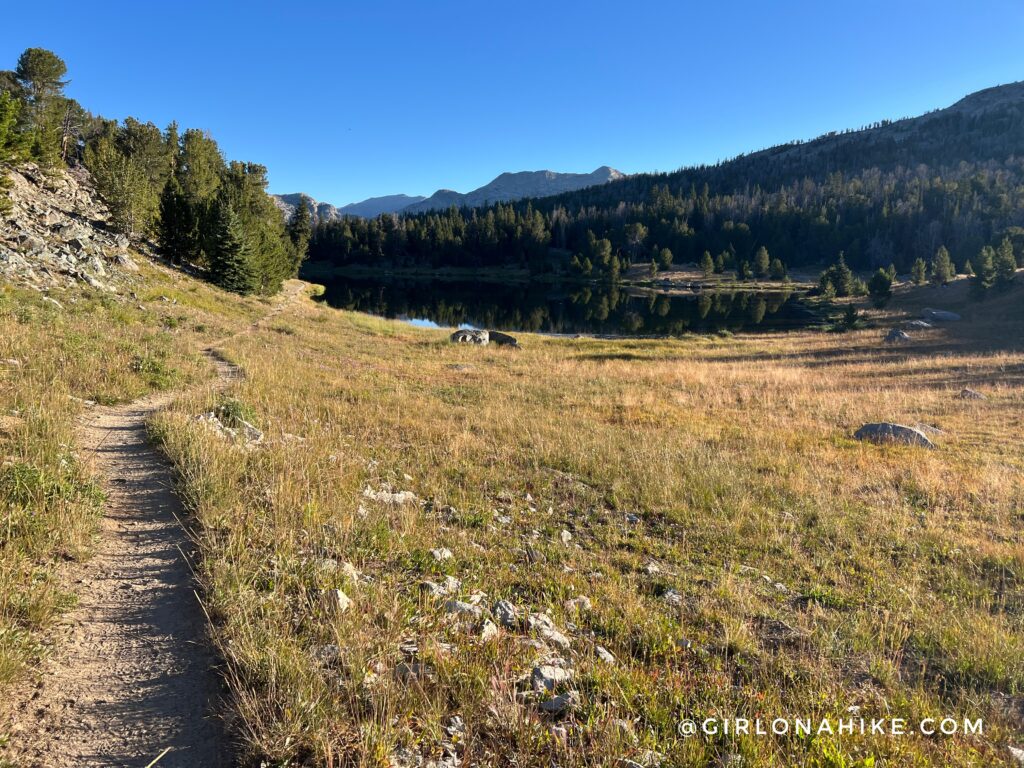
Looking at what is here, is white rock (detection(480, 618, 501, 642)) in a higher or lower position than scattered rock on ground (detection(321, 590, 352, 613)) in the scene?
lower

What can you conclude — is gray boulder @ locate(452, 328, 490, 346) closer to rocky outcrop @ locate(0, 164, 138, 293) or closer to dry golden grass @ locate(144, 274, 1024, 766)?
rocky outcrop @ locate(0, 164, 138, 293)

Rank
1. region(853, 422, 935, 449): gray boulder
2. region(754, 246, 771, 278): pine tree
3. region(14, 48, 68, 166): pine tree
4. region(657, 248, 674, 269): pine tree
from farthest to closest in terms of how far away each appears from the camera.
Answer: region(657, 248, 674, 269): pine tree
region(754, 246, 771, 278): pine tree
region(14, 48, 68, 166): pine tree
region(853, 422, 935, 449): gray boulder

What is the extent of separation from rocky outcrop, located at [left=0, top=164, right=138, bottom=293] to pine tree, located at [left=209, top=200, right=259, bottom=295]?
7923 mm

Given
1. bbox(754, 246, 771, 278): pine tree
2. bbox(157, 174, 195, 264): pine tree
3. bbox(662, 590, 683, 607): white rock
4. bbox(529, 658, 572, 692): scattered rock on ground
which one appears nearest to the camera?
bbox(529, 658, 572, 692): scattered rock on ground

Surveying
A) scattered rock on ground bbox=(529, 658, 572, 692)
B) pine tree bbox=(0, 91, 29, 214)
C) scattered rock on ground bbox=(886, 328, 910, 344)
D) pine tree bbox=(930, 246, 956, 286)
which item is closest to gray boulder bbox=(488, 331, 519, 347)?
pine tree bbox=(0, 91, 29, 214)

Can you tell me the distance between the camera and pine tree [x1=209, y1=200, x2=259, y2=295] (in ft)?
149

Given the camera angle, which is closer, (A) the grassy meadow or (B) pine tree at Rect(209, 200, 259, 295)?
(A) the grassy meadow

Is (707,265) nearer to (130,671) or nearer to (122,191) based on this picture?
(122,191)

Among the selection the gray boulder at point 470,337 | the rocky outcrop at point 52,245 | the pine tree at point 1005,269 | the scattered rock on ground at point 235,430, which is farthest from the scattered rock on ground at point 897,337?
the rocky outcrop at point 52,245

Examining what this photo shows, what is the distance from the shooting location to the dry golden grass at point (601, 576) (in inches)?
129

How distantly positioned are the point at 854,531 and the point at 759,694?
5666 millimetres

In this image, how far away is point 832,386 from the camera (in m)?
25.1

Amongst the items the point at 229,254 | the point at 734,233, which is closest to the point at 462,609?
the point at 229,254

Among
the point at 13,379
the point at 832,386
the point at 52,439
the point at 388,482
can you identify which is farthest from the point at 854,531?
the point at 832,386
